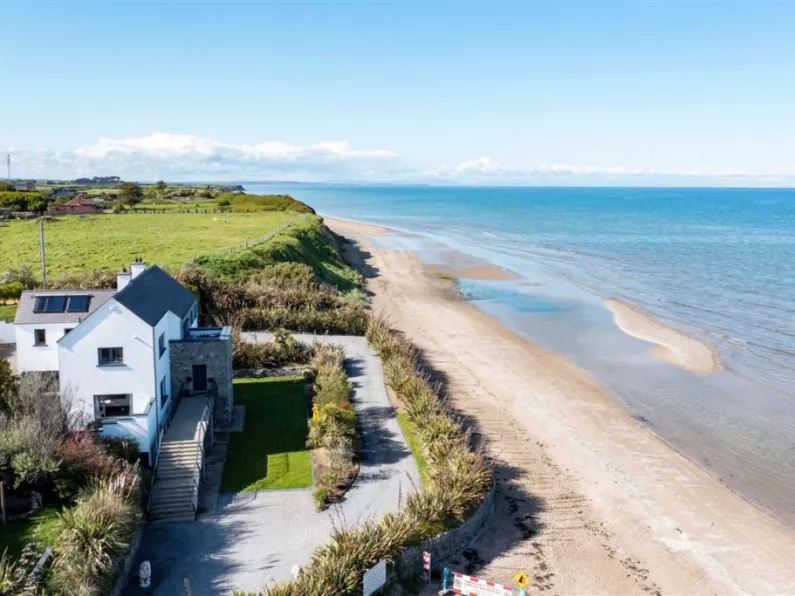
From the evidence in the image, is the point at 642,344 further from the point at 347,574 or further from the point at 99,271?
the point at 99,271

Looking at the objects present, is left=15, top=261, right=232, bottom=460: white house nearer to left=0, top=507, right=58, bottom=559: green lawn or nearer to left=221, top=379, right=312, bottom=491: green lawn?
left=221, top=379, right=312, bottom=491: green lawn

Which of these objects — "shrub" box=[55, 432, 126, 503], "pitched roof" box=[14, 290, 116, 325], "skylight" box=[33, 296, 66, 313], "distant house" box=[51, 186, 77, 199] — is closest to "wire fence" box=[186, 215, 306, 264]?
"pitched roof" box=[14, 290, 116, 325]

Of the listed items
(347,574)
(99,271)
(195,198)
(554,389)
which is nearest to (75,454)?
(347,574)

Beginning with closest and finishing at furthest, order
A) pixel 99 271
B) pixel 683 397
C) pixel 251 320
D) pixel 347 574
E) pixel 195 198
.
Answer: pixel 347 574, pixel 683 397, pixel 251 320, pixel 99 271, pixel 195 198

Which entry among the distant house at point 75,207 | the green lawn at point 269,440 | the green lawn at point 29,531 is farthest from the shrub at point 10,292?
the distant house at point 75,207

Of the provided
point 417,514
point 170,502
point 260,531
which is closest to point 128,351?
point 170,502

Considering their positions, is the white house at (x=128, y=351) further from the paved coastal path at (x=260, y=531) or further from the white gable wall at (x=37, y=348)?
the paved coastal path at (x=260, y=531)
